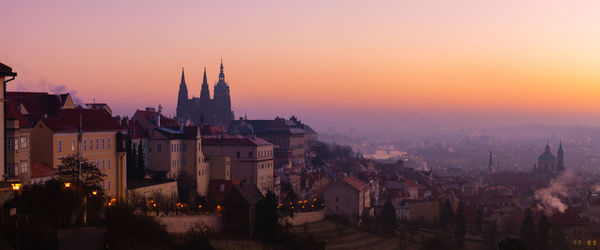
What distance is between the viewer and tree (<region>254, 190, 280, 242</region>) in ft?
153

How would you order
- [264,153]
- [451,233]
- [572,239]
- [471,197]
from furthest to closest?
[471,197] → [572,239] → [451,233] → [264,153]

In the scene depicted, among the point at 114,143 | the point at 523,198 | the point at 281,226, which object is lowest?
the point at 523,198

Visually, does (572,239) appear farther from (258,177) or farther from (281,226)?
(281,226)

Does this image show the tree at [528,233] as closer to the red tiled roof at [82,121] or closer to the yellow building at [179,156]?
the yellow building at [179,156]

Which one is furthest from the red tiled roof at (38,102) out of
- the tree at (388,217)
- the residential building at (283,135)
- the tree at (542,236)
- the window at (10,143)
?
the residential building at (283,135)

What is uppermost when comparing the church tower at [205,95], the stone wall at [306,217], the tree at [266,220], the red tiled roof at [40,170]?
the church tower at [205,95]

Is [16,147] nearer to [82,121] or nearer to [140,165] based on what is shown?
[82,121]

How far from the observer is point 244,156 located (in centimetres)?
6569

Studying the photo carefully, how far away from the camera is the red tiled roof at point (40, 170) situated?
3431 centimetres

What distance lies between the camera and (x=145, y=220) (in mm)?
33125

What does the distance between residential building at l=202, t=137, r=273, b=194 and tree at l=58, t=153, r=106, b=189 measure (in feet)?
97.1

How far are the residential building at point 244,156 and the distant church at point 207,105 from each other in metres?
76.6

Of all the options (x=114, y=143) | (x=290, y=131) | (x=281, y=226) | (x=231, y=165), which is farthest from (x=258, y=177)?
(x=290, y=131)

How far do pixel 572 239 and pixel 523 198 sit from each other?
197ft
